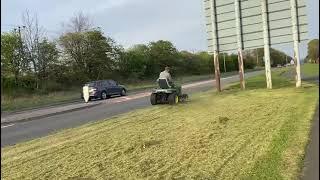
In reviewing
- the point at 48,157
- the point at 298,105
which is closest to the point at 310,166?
the point at 48,157

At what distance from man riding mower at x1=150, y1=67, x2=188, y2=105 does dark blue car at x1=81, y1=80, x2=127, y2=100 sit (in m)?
15.6

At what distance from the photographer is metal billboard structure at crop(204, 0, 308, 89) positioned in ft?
97.9

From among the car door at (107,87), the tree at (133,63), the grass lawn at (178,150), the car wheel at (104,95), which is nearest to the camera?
the grass lawn at (178,150)

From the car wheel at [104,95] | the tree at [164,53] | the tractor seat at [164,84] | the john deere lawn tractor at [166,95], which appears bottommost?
the car wheel at [104,95]

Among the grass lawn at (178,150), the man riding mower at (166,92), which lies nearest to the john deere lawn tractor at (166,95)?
the man riding mower at (166,92)

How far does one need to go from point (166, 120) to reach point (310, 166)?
8250 millimetres

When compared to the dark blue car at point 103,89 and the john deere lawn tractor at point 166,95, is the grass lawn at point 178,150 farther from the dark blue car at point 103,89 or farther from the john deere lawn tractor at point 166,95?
the dark blue car at point 103,89

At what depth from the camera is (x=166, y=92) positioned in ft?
82.6

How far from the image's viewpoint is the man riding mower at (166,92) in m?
24.9

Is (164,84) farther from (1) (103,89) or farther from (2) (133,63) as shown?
(2) (133,63)

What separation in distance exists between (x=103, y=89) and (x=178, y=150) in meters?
31.8

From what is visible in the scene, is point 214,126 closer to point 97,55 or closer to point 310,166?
point 310,166

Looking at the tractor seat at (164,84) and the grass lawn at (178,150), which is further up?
the tractor seat at (164,84)

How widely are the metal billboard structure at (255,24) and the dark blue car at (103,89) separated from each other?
36.5ft
